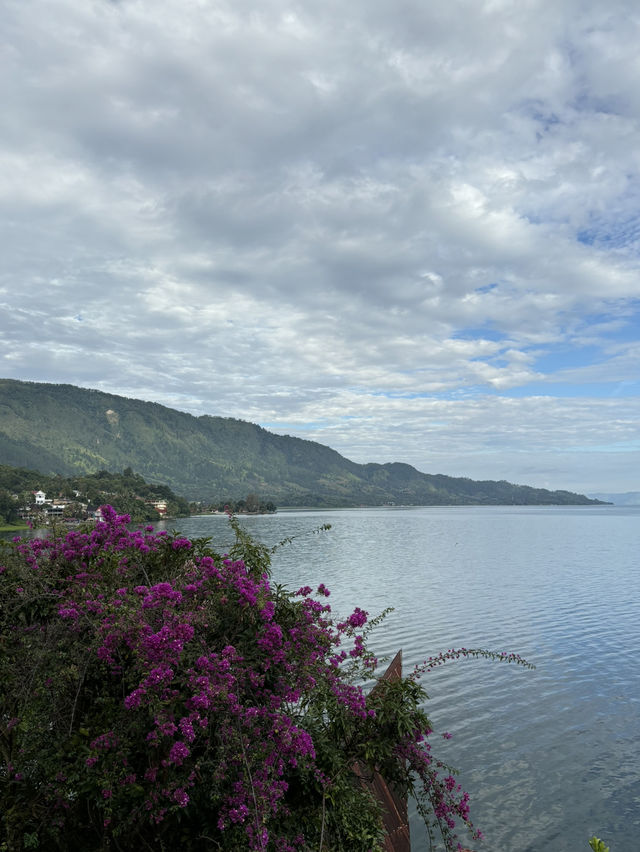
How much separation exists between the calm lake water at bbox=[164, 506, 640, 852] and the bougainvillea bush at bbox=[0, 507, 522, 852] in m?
5.53

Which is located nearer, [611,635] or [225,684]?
[225,684]

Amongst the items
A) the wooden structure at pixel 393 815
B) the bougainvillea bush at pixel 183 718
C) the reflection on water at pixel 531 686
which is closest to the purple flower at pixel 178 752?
the bougainvillea bush at pixel 183 718

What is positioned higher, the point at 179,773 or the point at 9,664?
the point at 9,664

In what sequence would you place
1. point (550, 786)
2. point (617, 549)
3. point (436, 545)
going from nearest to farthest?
point (550, 786) < point (617, 549) < point (436, 545)

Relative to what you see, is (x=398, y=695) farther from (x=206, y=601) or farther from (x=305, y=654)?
(x=206, y=601)

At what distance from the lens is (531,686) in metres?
18.4

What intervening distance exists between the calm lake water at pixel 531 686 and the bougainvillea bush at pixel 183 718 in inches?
218

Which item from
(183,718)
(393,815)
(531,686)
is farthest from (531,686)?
(183,718)

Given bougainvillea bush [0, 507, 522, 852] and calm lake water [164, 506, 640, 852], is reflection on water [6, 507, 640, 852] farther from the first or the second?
bougainvillea bush [0, 507, 522, 852]

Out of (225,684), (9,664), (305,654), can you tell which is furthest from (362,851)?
(9,664)

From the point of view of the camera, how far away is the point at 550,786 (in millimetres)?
11867

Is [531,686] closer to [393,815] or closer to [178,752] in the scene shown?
[393,815]

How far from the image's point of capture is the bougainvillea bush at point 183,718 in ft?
17.0

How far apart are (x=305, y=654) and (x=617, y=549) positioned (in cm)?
7497
